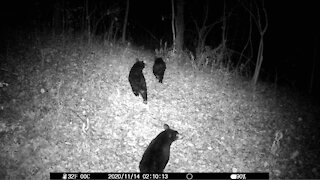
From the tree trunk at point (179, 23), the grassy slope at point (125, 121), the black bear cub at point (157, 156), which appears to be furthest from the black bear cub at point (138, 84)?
the tree trunk at point (179, 23)

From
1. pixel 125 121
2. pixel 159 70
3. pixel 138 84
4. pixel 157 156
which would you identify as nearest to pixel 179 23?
pixel 159 70

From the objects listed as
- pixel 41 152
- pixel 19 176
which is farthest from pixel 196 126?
pixel 19 176

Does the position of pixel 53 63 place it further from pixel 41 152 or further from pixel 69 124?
pixel 41 152

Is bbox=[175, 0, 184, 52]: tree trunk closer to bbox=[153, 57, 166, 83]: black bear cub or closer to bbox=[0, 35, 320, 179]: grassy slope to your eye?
bbox=[0, 35, 320, 179]: grassy slope

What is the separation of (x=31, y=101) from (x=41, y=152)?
1.79 m

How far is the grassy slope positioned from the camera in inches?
225

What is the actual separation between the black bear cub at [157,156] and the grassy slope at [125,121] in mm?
548

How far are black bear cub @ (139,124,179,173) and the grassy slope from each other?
55 centimetres

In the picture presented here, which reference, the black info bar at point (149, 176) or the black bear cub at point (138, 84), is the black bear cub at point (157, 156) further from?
the black bear cub at point (138, 84)

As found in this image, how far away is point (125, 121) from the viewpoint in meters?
6.93

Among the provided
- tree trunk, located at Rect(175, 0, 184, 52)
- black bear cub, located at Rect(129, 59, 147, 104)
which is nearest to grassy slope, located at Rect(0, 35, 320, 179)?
black bear cub, located at Rect(129, 59, 147, 104)

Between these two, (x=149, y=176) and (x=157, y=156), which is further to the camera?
(x=157, y=156)

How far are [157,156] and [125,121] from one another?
6.30ft

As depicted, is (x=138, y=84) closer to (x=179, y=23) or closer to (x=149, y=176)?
(x=149, y=176)
